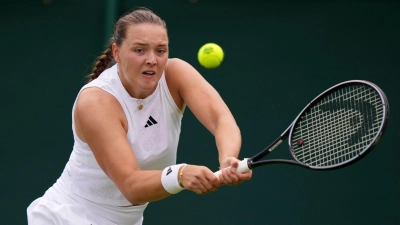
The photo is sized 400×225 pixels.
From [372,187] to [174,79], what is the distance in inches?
83.2

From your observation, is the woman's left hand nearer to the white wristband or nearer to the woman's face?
the white wristband

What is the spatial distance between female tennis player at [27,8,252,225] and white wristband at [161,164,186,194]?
3.2 inches

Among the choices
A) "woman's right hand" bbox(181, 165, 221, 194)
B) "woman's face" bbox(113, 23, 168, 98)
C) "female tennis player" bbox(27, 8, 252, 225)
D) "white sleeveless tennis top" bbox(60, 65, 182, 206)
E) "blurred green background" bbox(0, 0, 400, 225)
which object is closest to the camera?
"woman's right hand" bbox(181, 165, 221, 194)

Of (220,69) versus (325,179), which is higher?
(220,69)

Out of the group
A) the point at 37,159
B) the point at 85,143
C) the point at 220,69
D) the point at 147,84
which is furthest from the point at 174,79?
the point at 37,159

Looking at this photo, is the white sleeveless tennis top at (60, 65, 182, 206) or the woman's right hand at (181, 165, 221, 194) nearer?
the woman's right hand at (181, 165, 221, 194)

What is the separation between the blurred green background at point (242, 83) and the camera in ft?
16.2

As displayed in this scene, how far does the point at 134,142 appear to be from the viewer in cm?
321

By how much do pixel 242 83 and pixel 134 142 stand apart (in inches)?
80.1

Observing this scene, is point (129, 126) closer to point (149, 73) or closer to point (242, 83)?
point (149, 73)

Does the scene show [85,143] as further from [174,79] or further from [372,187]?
[372,187]

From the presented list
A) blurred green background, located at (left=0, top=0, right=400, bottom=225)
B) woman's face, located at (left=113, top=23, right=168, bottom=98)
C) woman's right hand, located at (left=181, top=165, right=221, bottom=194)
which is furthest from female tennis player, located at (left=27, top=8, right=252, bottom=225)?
blurred green background, located at (left=0, top=0, right=400, bottom=225)

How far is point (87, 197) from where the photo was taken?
335 centimetres

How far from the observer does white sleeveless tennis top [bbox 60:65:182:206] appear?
3244 mm
